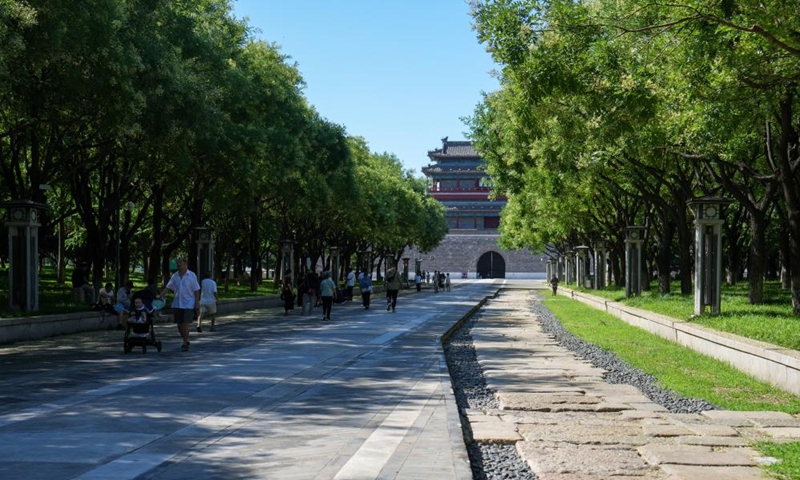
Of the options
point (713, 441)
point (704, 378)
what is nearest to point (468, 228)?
point (704, 378)

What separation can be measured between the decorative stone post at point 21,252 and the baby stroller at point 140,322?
6.83 meters

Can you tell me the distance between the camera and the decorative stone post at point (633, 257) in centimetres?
3478

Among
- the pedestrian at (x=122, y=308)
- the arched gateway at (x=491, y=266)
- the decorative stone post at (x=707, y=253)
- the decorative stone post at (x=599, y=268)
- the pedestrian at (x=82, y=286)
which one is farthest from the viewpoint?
the arched gateway at (x=491, y=266)

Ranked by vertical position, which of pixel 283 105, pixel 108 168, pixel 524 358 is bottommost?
pixel 524 358

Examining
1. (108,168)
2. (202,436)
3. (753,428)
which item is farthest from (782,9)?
(108,168)

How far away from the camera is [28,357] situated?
1614 centimetres

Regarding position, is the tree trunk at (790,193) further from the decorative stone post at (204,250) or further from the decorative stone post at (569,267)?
the decorative stone post at (569,267)

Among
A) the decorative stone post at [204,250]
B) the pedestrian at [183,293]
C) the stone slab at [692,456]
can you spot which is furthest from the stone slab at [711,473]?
the decorative stone post at [204,250]

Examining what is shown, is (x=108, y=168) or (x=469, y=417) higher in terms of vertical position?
(x=108, y=168)

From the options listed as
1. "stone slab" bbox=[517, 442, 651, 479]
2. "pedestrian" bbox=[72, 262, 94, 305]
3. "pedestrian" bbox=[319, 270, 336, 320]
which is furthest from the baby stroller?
"pedestrian" bbox=[72, 262, 94, 305]

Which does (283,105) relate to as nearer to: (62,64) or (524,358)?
(62,64)

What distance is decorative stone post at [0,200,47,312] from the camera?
2212 cm

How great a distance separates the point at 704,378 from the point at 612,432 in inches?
209

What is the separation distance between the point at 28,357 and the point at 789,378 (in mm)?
11661
